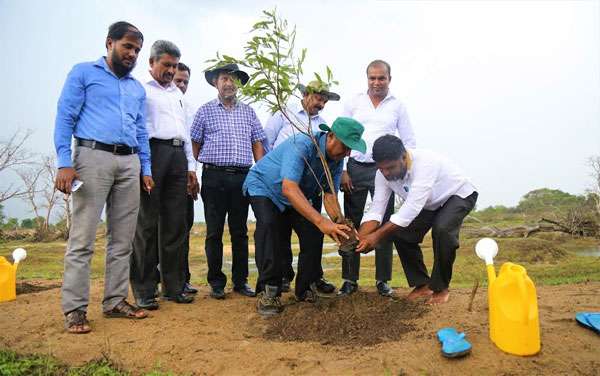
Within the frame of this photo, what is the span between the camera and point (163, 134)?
4.37 m

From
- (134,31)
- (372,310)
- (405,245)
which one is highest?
(134,31)

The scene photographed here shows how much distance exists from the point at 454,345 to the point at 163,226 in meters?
2.92

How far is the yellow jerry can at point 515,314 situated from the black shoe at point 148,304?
9.60 feet

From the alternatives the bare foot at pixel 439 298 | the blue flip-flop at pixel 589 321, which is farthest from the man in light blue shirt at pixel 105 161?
the blue flip-flop at pixel 589 321

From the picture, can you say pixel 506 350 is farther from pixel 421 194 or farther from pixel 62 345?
pixel 62 345

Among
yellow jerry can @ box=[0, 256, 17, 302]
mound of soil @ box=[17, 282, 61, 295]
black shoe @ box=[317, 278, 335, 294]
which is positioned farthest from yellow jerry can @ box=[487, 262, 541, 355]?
mound of soil @ box=[17, 282, 61, 295]

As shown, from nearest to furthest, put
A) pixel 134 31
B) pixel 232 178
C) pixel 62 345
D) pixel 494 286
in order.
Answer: pixel 494 286 → pixel 62 345 → pixel 134 31 → pixel 232 178

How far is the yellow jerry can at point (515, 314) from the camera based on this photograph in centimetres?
281

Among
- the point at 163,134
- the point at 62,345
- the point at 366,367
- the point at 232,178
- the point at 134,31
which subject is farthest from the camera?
the point at 232,178

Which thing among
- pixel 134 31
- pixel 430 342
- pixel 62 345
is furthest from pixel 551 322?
pixel 134 31

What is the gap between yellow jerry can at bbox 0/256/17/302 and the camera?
17.1 ft

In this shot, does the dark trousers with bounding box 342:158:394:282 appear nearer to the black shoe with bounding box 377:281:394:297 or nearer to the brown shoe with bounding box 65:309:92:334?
the black shoe with bounding box 377:281:394:297

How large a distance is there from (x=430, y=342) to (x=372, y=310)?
0.85m

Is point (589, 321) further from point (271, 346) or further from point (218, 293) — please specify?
point (218, 293)
